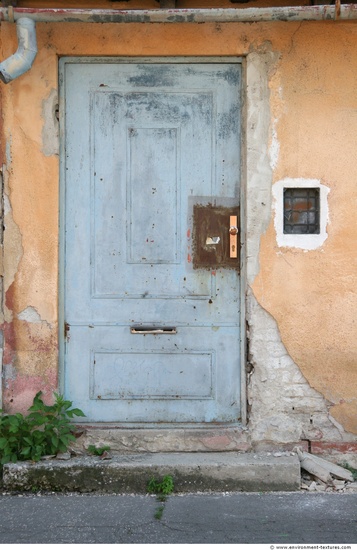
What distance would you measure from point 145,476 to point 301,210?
210 cm

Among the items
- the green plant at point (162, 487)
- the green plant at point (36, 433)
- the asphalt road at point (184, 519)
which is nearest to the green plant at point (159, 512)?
the asphalt road at point (184, 519)

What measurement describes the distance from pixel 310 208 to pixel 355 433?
160 cm

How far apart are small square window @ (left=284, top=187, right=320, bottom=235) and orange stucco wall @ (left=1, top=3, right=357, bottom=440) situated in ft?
0.36

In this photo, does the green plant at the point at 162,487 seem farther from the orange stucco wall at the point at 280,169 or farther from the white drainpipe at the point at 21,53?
the white drainpipe at the point at 21,53

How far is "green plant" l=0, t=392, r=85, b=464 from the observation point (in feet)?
15.8

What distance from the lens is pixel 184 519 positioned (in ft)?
14.0

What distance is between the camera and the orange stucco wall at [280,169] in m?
4.98

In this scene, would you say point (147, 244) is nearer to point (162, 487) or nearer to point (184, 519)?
point (162, 487)

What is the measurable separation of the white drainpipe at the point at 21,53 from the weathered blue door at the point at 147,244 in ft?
1.10

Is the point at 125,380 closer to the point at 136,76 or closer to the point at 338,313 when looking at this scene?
the point at 338,313

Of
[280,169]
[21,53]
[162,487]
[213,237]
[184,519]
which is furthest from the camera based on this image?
[213,237]

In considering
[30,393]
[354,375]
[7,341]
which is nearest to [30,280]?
[7,341]

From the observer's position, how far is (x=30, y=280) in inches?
198

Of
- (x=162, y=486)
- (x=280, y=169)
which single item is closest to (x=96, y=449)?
(x=162, y=486)
